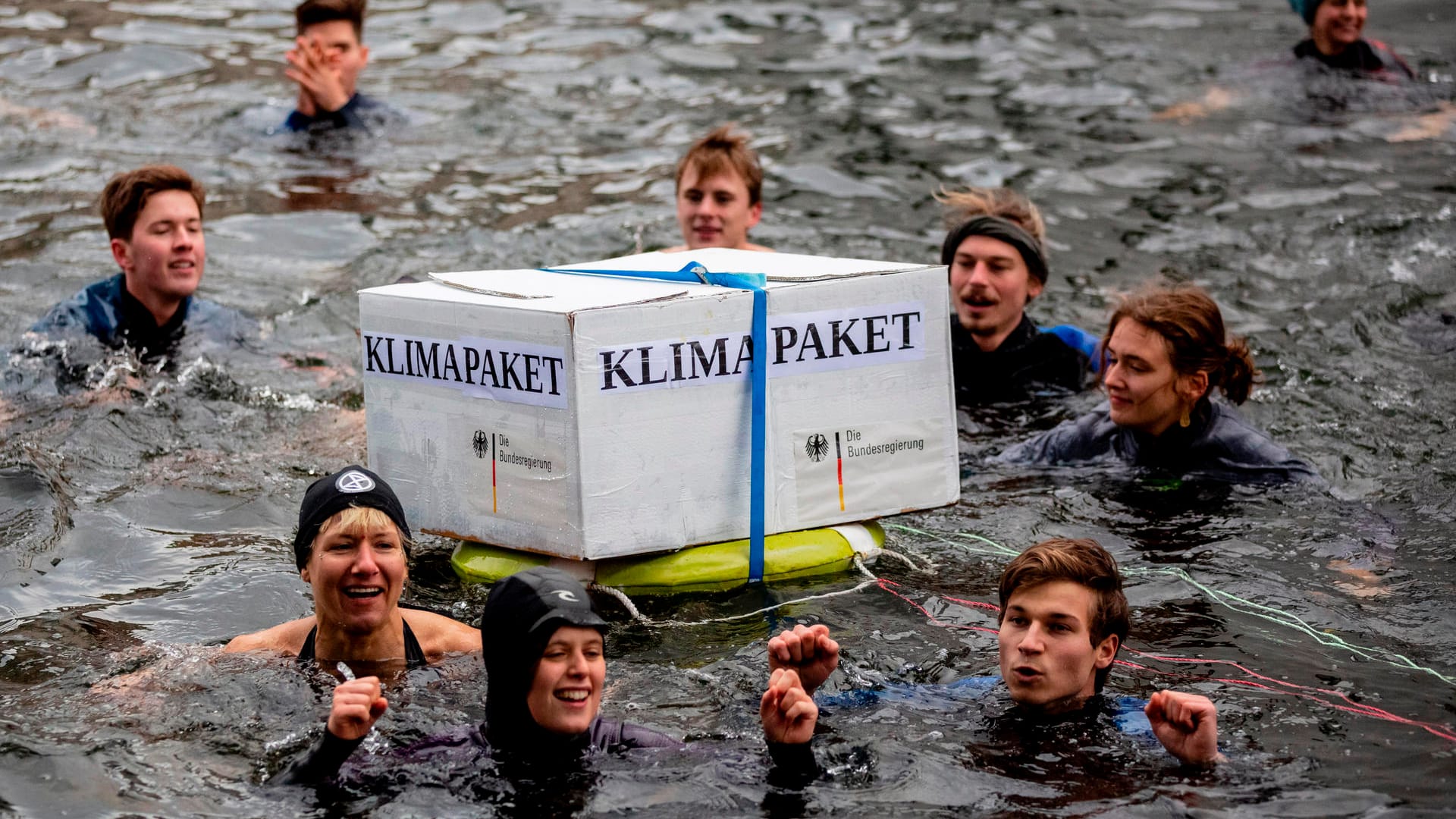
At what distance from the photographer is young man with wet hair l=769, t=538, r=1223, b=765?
4719mm

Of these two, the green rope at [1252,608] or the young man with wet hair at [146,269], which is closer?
the green rope at [1252,608]

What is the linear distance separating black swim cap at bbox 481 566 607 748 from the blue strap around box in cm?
96

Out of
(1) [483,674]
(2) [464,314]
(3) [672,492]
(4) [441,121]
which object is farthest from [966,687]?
(4) [441,121]

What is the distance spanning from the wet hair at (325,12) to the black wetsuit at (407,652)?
8.29 meters

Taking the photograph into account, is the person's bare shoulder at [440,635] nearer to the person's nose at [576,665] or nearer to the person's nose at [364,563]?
the person's nose at [364,563]

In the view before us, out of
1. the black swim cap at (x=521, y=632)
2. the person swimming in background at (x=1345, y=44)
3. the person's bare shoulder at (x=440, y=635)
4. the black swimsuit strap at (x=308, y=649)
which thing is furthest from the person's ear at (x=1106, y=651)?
the person swimming in background at (x=1345, y=44)

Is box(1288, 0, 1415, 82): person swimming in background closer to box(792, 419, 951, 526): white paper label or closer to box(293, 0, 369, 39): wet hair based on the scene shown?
box(293, 0, 369, 39): wet hair

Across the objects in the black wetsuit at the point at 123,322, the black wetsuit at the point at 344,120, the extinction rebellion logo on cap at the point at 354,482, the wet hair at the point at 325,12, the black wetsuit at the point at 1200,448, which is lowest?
the black wetsuit at the point at 1200,448

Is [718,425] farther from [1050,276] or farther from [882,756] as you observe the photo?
[1050,276]

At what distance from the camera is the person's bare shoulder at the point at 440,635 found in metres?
5.45

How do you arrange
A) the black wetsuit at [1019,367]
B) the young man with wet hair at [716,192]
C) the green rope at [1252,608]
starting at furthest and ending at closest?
the young man with wet hair at [716,192] → the black wetsuit at [1019,367] → the green rope at [1252,608]

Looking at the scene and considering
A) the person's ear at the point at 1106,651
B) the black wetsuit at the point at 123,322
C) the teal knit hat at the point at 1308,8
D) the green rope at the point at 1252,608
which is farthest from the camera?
the teal knit hat at the point at 1308,8

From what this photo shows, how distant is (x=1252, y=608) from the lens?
19.8 ft

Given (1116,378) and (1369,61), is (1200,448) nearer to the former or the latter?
(1116,378)
